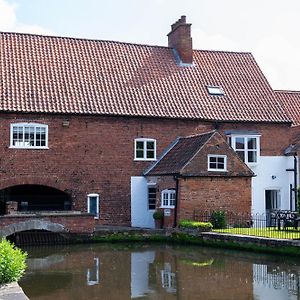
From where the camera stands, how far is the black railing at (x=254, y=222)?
24750 mm

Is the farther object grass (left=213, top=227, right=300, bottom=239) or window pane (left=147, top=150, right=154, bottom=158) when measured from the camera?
window pane (left=147, top=150, right=154, bottom=158)

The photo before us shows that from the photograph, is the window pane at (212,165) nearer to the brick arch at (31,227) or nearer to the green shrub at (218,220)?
the green shrub at (218,220)

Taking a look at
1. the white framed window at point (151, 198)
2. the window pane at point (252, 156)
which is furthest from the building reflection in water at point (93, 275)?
the window pane at point (252, 156)

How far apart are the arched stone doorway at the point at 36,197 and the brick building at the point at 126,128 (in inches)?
2.4

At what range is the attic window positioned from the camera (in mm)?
35438

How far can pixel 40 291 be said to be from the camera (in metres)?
15.2

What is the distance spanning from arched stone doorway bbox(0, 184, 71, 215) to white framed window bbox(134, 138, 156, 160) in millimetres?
4698

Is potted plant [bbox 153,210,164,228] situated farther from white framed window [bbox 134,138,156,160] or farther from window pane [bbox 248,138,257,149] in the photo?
window pane [bbox 248,138,257,149]

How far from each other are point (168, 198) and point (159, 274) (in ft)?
39.9

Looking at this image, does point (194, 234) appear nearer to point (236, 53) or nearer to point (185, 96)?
point (185, 96)

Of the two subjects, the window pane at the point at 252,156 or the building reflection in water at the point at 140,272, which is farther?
the window pane at the point at 252,156

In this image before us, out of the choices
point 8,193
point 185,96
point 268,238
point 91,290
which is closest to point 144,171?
point 185,96

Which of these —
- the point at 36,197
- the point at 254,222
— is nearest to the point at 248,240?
the point at 254,222

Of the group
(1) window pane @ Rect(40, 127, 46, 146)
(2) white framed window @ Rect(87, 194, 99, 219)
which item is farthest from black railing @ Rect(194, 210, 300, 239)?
(1) window pane @ Rect(40, 127, 46, 146)
